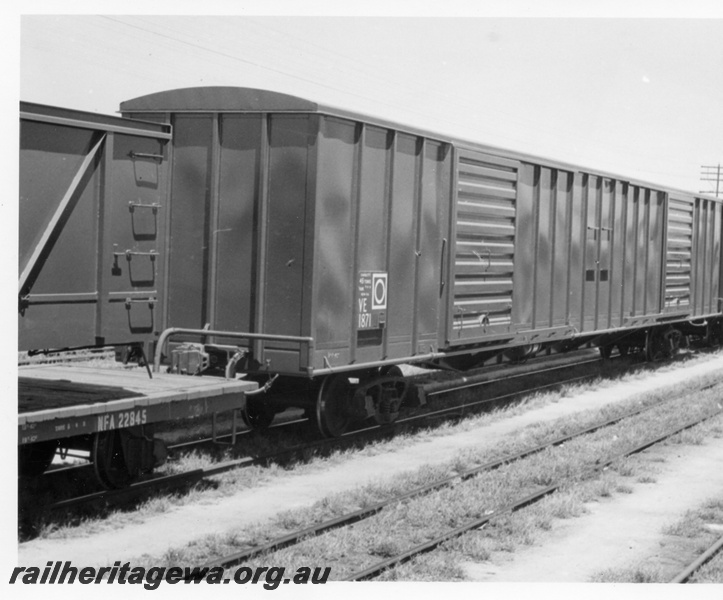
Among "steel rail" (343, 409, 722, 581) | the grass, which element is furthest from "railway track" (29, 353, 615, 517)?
the grass

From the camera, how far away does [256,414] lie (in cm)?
1209

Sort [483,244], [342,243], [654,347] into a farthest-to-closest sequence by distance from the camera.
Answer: [654,347]
[483,244]
[342,243]

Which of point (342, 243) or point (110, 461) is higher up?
point (342, 243)

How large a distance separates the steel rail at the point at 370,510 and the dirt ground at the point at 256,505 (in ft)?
2.06

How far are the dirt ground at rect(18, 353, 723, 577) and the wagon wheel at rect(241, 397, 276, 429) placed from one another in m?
1.42

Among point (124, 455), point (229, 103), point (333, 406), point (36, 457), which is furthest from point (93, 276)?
point (333, 406)

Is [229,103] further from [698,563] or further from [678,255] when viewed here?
[678,255]

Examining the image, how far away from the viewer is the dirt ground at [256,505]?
24.8 ft

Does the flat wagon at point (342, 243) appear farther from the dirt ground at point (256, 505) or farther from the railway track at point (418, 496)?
the railway track at point (418, 496)

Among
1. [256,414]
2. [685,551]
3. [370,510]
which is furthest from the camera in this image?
[256,414]

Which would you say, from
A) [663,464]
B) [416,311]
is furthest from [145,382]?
[663,464]

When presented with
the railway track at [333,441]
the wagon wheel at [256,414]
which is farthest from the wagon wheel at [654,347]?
the wagon wheel at [256,414]

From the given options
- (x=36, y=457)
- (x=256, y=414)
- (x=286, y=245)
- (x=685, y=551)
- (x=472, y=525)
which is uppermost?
(x=286, y=245)

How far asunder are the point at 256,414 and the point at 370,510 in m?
3.75
